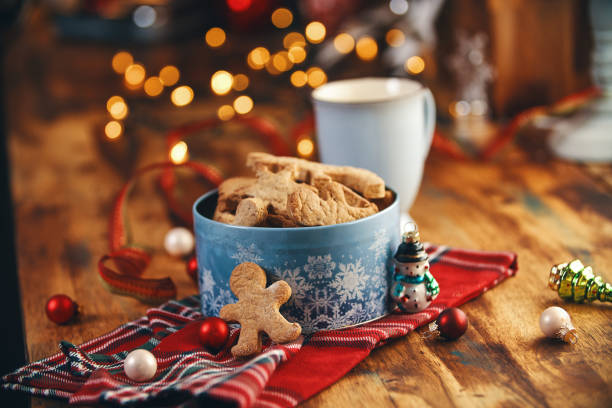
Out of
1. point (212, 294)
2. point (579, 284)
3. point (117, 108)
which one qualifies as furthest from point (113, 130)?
point (579, 284)

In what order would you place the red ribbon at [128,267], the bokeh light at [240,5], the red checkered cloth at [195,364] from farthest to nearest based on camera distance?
the bokeh light at [240,5]
the red ribbon at [128,267]
the red checkered cloth at [195,364]

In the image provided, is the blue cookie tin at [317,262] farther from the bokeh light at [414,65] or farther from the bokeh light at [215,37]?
the bokeh light at [215,37]

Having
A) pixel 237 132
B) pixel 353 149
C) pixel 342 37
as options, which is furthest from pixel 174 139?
pixel 342 37

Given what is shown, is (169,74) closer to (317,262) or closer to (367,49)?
(367,49)

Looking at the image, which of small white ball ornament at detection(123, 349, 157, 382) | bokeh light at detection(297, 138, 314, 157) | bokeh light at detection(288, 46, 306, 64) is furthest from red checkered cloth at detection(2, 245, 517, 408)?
bokeh light at detection(288, 46, 306, 64)

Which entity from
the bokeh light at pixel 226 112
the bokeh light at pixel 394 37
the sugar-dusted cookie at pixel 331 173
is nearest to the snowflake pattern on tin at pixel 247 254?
the sugar-dusted cookie at pixel 331 173

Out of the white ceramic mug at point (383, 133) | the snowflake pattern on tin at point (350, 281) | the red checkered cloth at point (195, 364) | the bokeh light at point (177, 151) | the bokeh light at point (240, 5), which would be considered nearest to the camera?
the red checkered cloth at point (195, 364)
